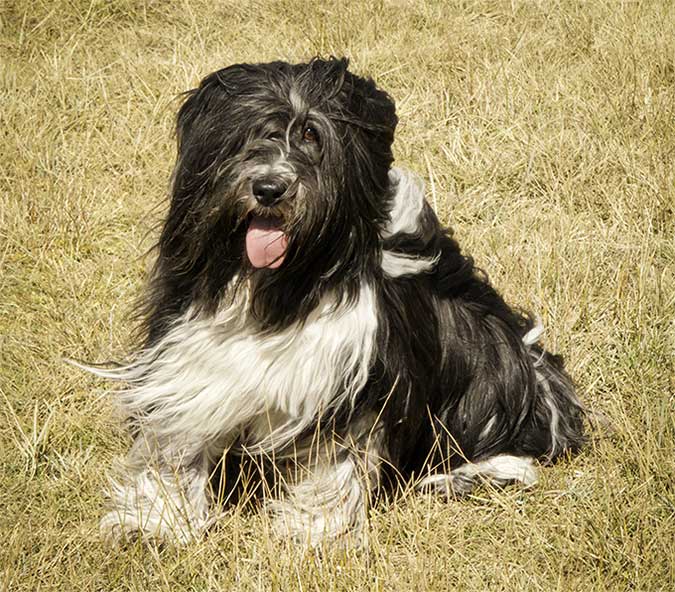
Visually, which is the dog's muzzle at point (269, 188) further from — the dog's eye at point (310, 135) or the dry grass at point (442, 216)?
the dry grass at point (442, 216)

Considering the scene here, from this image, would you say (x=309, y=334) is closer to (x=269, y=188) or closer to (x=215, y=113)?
(x=269, y=188)

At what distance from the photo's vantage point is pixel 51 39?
7.02m

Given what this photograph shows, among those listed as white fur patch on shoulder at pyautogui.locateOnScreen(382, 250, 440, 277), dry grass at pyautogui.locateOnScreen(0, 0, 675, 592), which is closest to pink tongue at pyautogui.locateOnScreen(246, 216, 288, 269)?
white fur patch on shoulder at pyautogui.locateOnScreen(382, 250, 440, 277)

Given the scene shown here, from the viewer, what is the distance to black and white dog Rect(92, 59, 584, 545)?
3.03 m

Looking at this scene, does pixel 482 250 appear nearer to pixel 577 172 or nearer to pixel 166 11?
pixel 577 172

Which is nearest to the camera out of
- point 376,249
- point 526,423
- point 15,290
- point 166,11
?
point 376,249

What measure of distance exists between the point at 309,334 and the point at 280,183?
0.49m

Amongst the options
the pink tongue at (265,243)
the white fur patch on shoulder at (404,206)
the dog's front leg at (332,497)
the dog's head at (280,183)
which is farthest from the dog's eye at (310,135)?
the dog's front leg at (332,497)

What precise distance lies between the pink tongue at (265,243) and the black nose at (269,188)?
3.6 inches

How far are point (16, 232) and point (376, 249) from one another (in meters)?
2.59

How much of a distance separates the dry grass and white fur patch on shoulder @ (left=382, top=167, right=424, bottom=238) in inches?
36.4

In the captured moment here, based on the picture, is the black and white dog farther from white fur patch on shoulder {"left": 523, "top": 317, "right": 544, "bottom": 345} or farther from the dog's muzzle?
white fur patch on shoulder {"left": 523, "top": 317, "right": 544, "bottom": 345}

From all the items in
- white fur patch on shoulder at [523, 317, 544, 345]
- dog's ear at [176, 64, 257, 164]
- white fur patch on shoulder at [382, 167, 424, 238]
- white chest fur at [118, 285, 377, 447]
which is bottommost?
white fur patch on shoulder at [523, 317, 544, 345]

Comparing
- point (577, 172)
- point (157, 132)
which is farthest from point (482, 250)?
point (157, 132)
